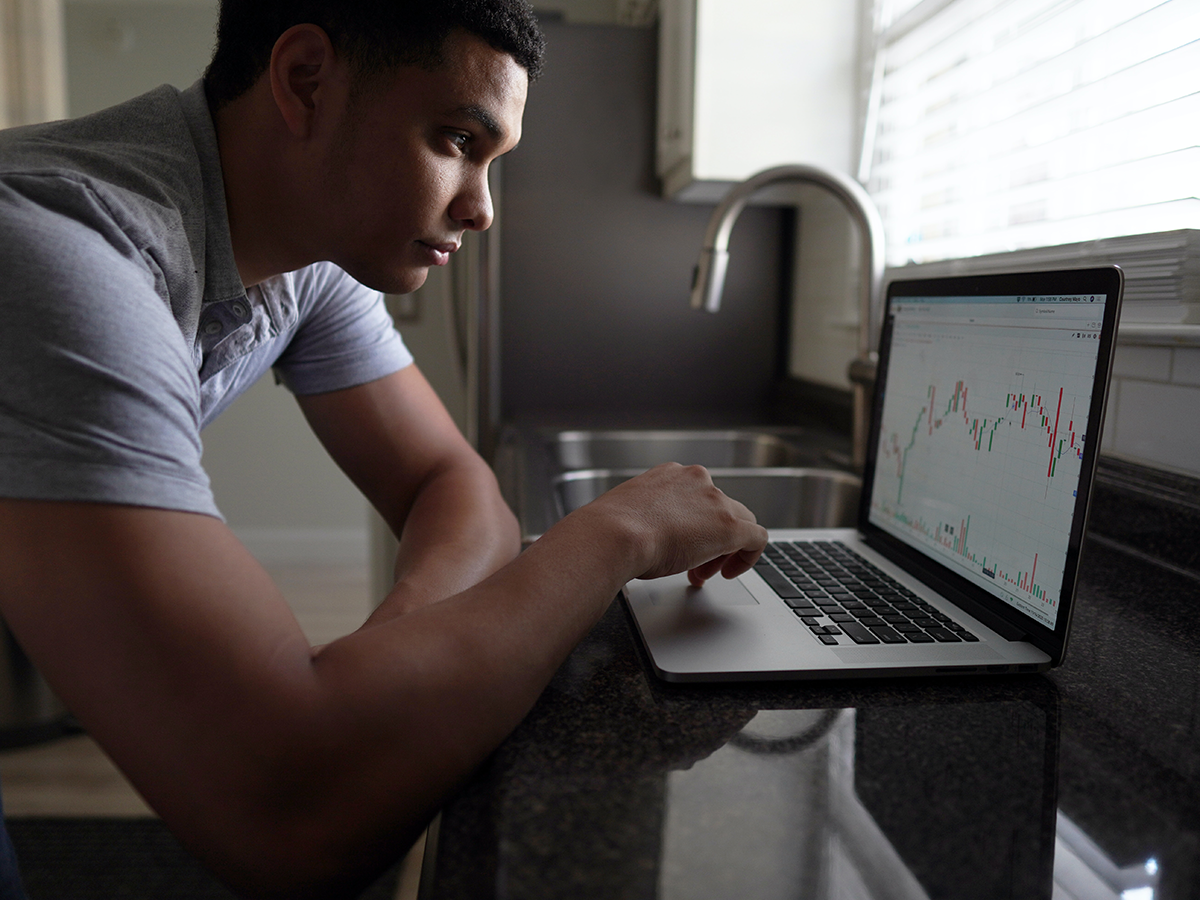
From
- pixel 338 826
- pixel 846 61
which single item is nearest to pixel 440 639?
pixel 338 826

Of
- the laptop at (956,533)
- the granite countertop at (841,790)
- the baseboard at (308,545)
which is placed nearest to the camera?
the granite countertop at (841,790)

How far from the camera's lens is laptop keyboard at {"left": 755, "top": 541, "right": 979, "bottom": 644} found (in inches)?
25.2

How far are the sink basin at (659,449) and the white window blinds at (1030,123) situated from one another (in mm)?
472

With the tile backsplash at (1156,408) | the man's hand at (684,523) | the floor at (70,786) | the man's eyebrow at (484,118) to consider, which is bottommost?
the floor at (70,786)

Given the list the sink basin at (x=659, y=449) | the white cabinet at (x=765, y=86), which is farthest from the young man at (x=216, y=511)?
the white cabinet at (x=765, y=86)

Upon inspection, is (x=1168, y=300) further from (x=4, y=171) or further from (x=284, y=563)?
(x=284, y=563)

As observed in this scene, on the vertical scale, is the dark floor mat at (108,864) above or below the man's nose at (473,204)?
below

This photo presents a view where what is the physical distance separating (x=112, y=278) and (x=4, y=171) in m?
0.15

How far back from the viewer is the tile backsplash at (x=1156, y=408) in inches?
35.1

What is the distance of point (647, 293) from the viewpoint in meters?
2.23

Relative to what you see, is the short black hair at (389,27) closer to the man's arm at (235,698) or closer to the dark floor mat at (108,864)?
the man's arm at (235,698)

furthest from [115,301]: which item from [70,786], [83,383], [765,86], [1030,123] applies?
[70,786]

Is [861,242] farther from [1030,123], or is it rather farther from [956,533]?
[956,533]

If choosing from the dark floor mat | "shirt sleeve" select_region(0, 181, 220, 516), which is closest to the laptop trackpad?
"shirt sleeve" select_region(0, 181, 220, 516)
